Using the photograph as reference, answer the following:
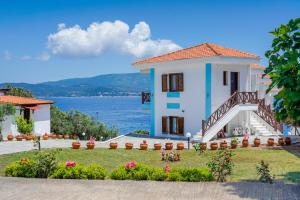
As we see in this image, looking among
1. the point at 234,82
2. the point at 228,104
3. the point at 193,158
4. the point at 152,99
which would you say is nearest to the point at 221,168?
the point at 193,158

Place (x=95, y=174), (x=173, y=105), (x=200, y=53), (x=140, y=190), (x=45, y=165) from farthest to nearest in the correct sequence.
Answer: (x=173, y=105)
(x=200, y=53)
(x=45, y=165)
(x=95, y=174)
(x=140, y=190)

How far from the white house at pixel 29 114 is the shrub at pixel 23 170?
1989 centimetres

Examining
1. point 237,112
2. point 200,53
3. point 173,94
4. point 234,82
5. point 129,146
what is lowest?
point 129,146

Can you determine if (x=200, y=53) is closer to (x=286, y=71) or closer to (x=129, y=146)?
(x=129, y=146)

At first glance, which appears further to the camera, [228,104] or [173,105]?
[173,105]

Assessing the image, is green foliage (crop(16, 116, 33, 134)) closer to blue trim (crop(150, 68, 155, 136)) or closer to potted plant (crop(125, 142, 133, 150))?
blue trim (crop(150, 68, 155, 136))

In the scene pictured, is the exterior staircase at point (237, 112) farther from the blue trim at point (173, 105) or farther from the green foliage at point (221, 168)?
the green foliage at point (221, 168)

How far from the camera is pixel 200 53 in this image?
26188mm

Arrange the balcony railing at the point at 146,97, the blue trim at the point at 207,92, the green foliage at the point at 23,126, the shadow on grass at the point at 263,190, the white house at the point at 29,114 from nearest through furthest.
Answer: the shadow on grass at the point at 263,190 → the blue trim at the point at 207,92 → the balcony railing at the point at 146,97 → the green foliage at the point at 23,126 → the white house at the point at 29,114

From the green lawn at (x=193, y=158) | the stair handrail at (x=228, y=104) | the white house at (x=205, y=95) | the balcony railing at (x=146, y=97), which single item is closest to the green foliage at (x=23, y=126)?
the balcony railing at (x=146, y=97)

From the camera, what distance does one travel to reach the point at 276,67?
1114 cm

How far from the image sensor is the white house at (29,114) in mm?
33156

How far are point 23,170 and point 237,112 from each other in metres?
15.4

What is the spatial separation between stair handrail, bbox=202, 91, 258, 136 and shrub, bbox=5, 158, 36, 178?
41.6 feet
